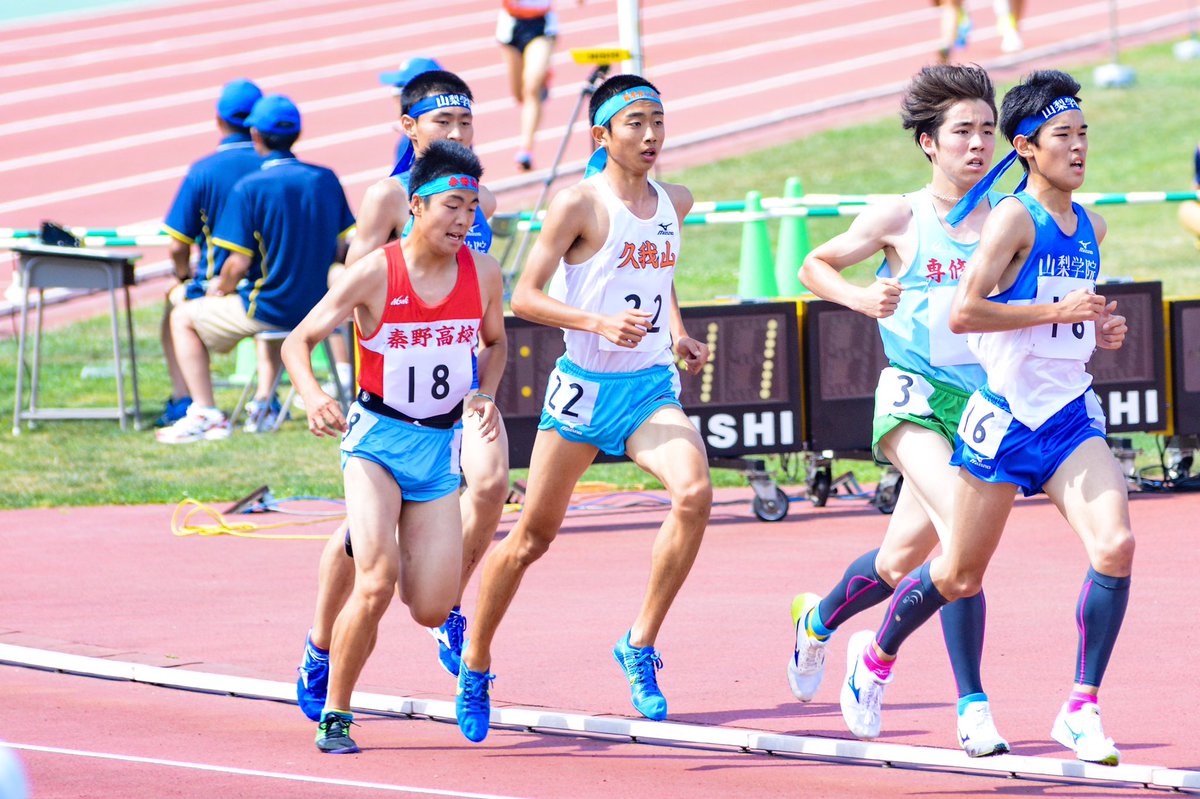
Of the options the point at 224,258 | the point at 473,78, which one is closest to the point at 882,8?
the point at 473,78

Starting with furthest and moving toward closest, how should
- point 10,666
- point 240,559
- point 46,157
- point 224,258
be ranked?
point 46,157
point 224,258
point 240,559
point 10,666

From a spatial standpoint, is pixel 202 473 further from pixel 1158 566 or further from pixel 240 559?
pixel 1158 566

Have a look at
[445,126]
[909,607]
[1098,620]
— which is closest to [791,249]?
[445,126]

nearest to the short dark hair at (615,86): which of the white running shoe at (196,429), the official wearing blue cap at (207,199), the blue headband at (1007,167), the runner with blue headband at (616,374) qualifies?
the runner with blue headband at (616,374)

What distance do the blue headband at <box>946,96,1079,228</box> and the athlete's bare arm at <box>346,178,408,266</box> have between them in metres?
2.21

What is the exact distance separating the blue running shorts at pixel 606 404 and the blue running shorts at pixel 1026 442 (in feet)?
4.32

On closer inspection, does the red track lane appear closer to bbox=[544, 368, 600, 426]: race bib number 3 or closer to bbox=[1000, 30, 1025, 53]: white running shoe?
bbox=[1000, 30, 1025, 53]: white running shoe

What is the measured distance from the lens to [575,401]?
717cm

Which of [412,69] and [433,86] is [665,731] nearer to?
[433,86]

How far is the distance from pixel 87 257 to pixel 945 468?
9.19 meters

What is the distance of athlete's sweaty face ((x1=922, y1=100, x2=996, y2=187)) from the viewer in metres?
6.80

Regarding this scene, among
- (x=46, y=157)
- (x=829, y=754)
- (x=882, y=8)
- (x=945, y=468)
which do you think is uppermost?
(x=882, y=8)

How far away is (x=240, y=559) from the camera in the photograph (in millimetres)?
10562

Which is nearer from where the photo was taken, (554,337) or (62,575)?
(62,575)
